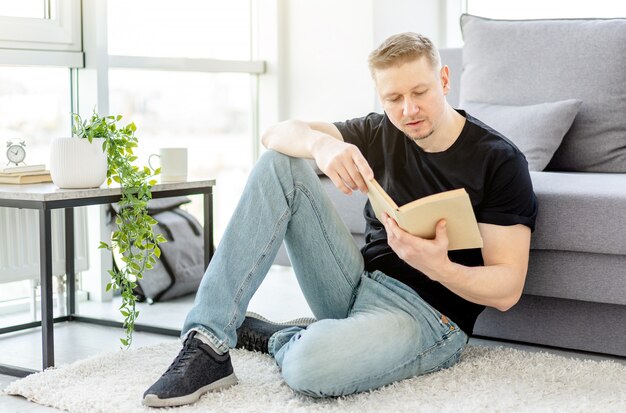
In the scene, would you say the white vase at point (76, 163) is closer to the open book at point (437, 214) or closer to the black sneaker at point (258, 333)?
the black sneaker at point (258, 333)

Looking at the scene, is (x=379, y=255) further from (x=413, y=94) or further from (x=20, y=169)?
(x=20, y=169)

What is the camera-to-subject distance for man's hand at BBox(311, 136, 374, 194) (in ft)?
6.17

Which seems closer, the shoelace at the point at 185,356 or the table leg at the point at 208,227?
the shoelace at the point at 185,356

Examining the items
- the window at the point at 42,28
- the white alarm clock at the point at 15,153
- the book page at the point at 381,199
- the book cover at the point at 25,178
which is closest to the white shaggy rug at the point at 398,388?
the book page at the point at 381,199

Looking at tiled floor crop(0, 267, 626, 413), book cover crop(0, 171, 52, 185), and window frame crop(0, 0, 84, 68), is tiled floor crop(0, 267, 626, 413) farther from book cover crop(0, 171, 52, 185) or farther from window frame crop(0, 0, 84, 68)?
window frame crop(0, 0, 84, 68)

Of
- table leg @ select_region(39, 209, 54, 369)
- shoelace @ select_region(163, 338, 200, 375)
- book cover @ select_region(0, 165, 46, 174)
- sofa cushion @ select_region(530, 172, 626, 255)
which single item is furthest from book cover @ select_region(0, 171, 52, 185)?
sofa cushion @ select_region(530, 172, 626, 255)

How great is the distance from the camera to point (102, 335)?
2723 millimetres

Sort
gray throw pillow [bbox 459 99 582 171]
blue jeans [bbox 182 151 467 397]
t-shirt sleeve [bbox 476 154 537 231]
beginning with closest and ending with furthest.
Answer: blue jeans [bbox 182 151 467 397] → t-shirt sleeve [bbox 476 154 537 231] → gray throw pillow [bbox 459 99 582 171]

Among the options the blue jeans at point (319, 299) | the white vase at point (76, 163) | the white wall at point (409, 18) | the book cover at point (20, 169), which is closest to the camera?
the blue jeans at point (319, 299)

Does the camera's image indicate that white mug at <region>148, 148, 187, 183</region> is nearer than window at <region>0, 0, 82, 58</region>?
Yes

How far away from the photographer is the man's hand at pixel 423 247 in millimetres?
1851

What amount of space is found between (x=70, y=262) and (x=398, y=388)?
137cm

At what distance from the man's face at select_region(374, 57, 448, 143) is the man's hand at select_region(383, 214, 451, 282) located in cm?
22

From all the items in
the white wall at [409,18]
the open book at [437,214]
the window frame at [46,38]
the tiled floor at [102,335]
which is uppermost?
the white wall at [409,18]
